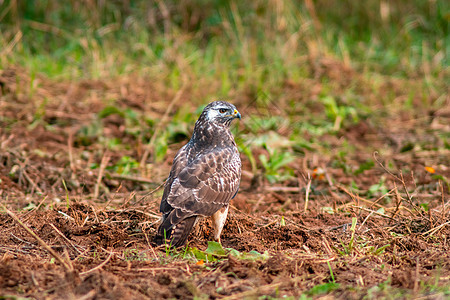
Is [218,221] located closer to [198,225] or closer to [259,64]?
[198,225]

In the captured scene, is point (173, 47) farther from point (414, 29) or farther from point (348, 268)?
point (348, 268)

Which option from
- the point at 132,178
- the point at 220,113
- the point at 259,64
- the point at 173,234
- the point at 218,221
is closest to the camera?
the point at 173,234

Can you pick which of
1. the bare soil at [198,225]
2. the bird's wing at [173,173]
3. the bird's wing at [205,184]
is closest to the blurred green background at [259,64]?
the bare soil at [198,225]

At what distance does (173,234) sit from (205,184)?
59 centimetres

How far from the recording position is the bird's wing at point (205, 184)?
4.79 m

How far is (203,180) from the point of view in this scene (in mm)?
5051

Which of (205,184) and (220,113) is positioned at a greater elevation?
(220,113)

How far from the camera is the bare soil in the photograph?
3.63m

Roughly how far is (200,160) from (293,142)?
10.2 ft

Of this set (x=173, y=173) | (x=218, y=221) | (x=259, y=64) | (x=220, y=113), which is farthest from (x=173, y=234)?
(x=259, y=64)

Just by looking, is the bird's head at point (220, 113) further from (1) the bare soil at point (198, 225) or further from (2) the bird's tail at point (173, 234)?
(2) the bird's tail at point (173, 234)

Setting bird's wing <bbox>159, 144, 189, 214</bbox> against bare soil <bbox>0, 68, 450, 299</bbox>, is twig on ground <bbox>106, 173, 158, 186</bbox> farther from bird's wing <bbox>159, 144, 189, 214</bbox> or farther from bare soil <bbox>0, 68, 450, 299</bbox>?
bird's wing <bbox>159, 144, 189, 214</bbox>

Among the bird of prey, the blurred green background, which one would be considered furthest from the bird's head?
the blurred green background

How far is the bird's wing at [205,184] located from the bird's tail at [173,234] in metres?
0.08
